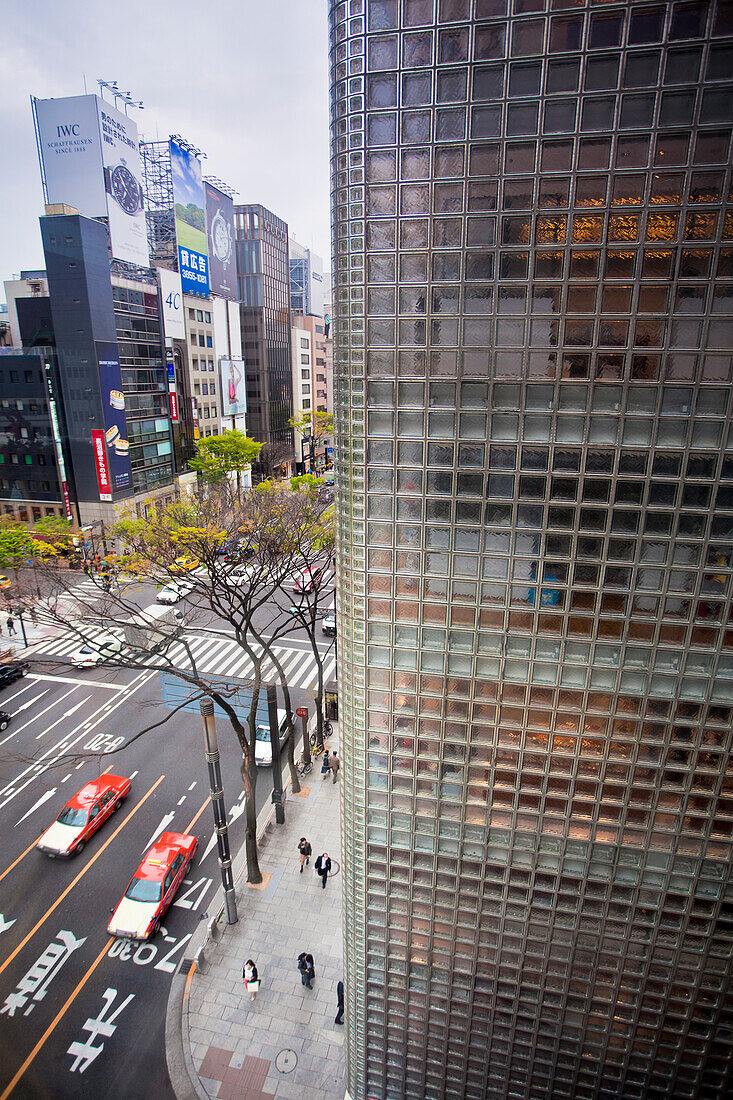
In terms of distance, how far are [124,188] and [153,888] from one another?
49650 mm

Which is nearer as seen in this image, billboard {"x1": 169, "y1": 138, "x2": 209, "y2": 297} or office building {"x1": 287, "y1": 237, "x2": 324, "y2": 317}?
billboard {"x1": 169, "y1": 138, "x2": 209, "y2": 297}

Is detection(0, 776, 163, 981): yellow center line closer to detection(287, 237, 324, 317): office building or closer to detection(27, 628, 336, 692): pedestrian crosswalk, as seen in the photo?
detection(27, 628, 336, 692): pedestrian crosswalk

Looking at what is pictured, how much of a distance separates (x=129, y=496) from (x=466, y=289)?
147 ft

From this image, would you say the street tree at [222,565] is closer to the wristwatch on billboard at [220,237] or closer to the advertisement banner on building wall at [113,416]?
the advertisement banner on building wall at [113,416]

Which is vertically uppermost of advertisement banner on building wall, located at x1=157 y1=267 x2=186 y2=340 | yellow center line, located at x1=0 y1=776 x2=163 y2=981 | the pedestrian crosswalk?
advertisement banner on building wall, located at x1=157 y1=267 x2=186 y2=340

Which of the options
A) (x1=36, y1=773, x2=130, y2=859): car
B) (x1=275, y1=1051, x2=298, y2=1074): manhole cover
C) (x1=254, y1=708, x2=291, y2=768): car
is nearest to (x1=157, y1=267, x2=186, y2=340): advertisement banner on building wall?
(x1=254, y1=708, x2=291, y2=768): car

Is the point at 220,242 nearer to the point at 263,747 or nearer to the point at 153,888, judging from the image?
the point at 263,747

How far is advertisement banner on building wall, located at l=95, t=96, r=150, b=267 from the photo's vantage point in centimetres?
4328

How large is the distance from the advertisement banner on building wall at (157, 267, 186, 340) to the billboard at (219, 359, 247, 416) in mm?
8340

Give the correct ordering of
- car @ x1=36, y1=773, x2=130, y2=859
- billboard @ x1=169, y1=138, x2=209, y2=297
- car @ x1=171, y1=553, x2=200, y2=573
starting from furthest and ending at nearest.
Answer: billboard @ x1=169, y1=138, x2=209, y2=297 → car @ x1=36, y1=773, x2=130, y2=859 → car @ x1=171, y1=553, x2=200, y2=573

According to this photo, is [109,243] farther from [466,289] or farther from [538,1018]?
[538,1018]

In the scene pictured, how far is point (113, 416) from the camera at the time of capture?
43.9m

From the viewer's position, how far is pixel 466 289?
6926 millimetres

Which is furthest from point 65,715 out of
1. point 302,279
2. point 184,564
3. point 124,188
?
point 302,279
